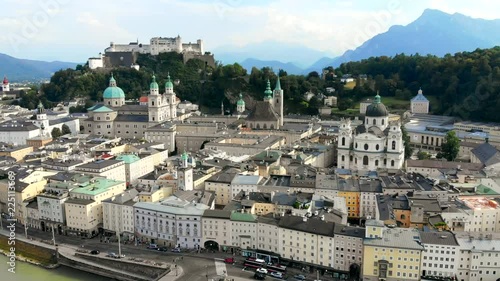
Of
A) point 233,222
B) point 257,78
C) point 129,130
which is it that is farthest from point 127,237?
point 257,78

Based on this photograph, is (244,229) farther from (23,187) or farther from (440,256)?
(23,187)

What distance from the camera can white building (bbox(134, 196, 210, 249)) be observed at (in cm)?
2723

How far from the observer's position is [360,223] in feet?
98.1

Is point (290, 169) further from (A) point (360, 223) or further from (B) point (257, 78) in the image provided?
(B) point (257, 78)

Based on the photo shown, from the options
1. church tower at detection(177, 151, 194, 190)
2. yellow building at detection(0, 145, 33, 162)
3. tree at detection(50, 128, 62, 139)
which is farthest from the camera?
tree at detection(50, 128, 62, 139)

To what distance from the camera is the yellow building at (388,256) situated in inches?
886

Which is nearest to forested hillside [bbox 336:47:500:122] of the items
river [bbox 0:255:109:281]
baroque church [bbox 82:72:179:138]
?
baroque church [bbox 82:72:179:138]

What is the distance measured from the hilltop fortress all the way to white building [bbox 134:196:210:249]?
172 ft

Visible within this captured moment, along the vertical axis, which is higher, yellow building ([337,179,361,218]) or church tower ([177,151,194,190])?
church tower ([177,151,194,190])

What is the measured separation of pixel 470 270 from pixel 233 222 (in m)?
12.0

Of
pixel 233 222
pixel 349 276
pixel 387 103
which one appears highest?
pixel 387 103

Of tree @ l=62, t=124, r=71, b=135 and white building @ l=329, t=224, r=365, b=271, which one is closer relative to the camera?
white building @ l=329, t=224, r=365, b=271

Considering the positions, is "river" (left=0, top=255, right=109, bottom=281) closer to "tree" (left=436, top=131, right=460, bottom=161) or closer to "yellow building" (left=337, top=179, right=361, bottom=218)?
"yellow building" (left=337, top=179, right=361, bottom=218)

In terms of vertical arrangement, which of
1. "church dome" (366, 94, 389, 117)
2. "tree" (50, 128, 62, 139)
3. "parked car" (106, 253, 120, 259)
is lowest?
"parked car" (106, 253, 120, 259)
